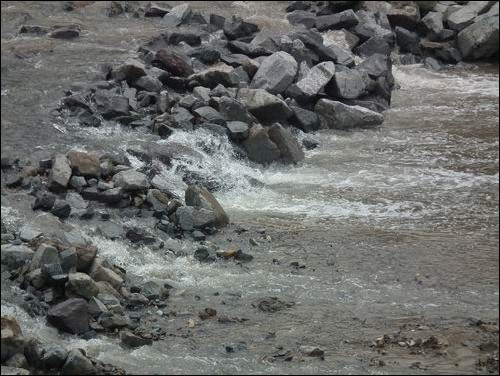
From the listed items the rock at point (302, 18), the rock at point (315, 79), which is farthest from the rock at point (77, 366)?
the rock at point (302, 18)

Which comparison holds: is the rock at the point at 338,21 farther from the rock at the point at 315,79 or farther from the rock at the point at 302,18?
the rock at the point at 315,79

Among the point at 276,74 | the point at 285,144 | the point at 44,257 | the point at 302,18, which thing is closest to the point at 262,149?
the point at 285,144

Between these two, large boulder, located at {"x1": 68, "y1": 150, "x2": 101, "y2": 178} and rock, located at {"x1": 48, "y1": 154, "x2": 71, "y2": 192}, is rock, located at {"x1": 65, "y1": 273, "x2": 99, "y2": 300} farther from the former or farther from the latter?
large boulder, located at {"x1": 68, "y1": 150, "x2": 101, "y2": 178}

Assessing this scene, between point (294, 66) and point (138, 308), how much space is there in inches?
296

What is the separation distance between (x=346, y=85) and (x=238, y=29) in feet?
10.8

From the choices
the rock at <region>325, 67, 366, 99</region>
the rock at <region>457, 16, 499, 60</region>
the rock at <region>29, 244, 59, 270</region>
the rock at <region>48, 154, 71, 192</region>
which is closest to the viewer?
the rock at <region>29, 244, 59, 270</region>

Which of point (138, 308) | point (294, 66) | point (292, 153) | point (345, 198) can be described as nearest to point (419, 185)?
point (345, 198)

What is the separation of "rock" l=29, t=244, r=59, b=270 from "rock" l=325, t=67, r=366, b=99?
7755 mm

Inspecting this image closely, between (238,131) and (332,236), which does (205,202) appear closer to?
(332,236)

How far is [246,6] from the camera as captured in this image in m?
20.5

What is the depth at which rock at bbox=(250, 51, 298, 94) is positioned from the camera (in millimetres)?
13688

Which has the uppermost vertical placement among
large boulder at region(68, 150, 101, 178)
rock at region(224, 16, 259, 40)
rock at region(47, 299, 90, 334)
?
rock at region(224, 16, 259, 40)

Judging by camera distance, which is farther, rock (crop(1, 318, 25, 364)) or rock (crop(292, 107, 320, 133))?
rock (crop(292, 107, 320, 133))

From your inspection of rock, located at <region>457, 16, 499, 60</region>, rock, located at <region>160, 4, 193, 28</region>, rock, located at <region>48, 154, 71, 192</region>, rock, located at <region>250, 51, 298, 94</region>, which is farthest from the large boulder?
rock, located at <region>457, 16, 499, 60</region>
